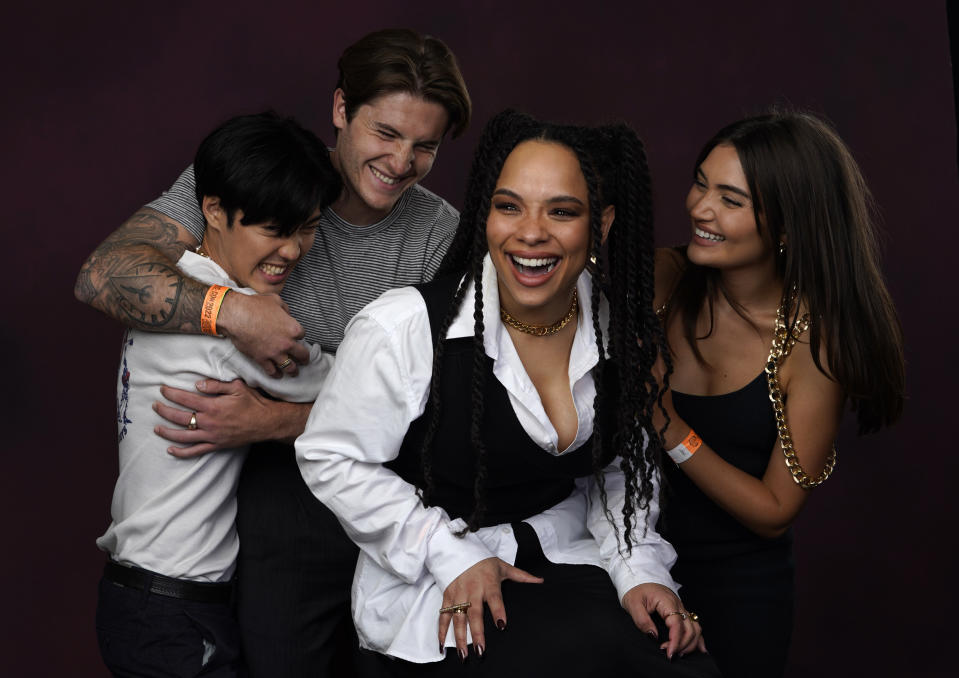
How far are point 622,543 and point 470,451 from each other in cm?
39

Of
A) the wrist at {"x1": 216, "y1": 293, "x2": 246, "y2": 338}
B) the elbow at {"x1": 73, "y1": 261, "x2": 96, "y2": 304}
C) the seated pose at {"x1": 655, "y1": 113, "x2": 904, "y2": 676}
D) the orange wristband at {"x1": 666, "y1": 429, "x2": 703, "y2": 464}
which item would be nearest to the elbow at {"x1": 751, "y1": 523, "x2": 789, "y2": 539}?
the seated pose at {"x1": 655, "y1": 113, "x2": 904, "y2": 676}

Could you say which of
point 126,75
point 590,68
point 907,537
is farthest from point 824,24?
point 126,75

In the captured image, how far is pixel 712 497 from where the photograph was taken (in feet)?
8.89

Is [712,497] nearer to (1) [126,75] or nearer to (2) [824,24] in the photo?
(2) [824,24]

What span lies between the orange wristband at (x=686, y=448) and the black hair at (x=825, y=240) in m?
0.35

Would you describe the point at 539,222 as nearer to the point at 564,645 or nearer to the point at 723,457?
the point at 564,645

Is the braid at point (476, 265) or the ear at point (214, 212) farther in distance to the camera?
the ear at point (214, 212)

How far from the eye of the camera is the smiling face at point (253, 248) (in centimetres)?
257

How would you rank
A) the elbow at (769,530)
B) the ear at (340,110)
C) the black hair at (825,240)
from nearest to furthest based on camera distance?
1. the black hair at (825,240)
2. the elbow at (769,530)
3. the ear at (340,110)

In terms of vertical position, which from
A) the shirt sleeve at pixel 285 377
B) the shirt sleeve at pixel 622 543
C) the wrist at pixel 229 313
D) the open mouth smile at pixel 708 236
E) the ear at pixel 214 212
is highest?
the ear at pixel 214 212

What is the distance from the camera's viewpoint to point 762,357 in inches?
109

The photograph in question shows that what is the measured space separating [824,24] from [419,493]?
8.38 ft

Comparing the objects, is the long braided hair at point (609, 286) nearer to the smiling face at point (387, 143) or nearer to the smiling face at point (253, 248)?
the smiling face at point (253, 248)

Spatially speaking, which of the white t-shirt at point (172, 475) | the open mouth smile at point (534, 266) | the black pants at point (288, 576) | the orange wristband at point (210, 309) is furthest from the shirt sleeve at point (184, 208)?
the open mouth smile at point (534, 266)
